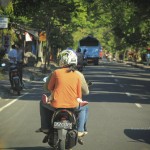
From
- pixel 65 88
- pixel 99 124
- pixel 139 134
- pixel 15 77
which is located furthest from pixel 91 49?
pixel 65 88

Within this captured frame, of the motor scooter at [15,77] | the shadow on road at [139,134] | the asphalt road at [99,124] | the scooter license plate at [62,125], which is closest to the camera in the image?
the scooter license plate at [62,125]

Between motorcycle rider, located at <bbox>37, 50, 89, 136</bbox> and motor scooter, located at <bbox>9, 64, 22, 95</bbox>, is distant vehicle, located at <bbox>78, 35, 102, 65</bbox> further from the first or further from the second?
motorcycle rider, located at <bbox>37, 50, 89, 136</bbox>

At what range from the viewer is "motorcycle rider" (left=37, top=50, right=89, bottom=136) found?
8961 mm

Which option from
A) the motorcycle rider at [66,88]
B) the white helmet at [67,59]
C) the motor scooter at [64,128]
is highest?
the white helmet at [67,59]

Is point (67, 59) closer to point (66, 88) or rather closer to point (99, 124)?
point (66, 88)

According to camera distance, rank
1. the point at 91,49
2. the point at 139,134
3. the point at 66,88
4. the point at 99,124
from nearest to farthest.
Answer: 1. the point at 66,88
2. the point at 139,134
3. the point at 99,124
4. the point at 91,49

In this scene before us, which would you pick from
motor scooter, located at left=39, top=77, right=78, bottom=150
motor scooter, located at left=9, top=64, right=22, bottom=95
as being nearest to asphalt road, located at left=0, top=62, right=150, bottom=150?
motor scooter, located at left=9, top=64, right=22, bottom=95

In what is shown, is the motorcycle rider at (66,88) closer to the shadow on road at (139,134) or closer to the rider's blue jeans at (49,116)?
the rider's blue jeans at (49,116)

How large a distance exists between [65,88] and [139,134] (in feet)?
11.6

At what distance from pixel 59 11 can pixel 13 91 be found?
1811cm

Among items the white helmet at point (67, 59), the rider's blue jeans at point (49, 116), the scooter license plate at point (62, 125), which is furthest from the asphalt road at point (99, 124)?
the white helmet at point (67, 59)

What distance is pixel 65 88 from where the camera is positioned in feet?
29.6

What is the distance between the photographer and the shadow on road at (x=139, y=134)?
37.4 ft

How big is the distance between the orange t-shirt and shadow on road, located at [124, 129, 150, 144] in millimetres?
2618
